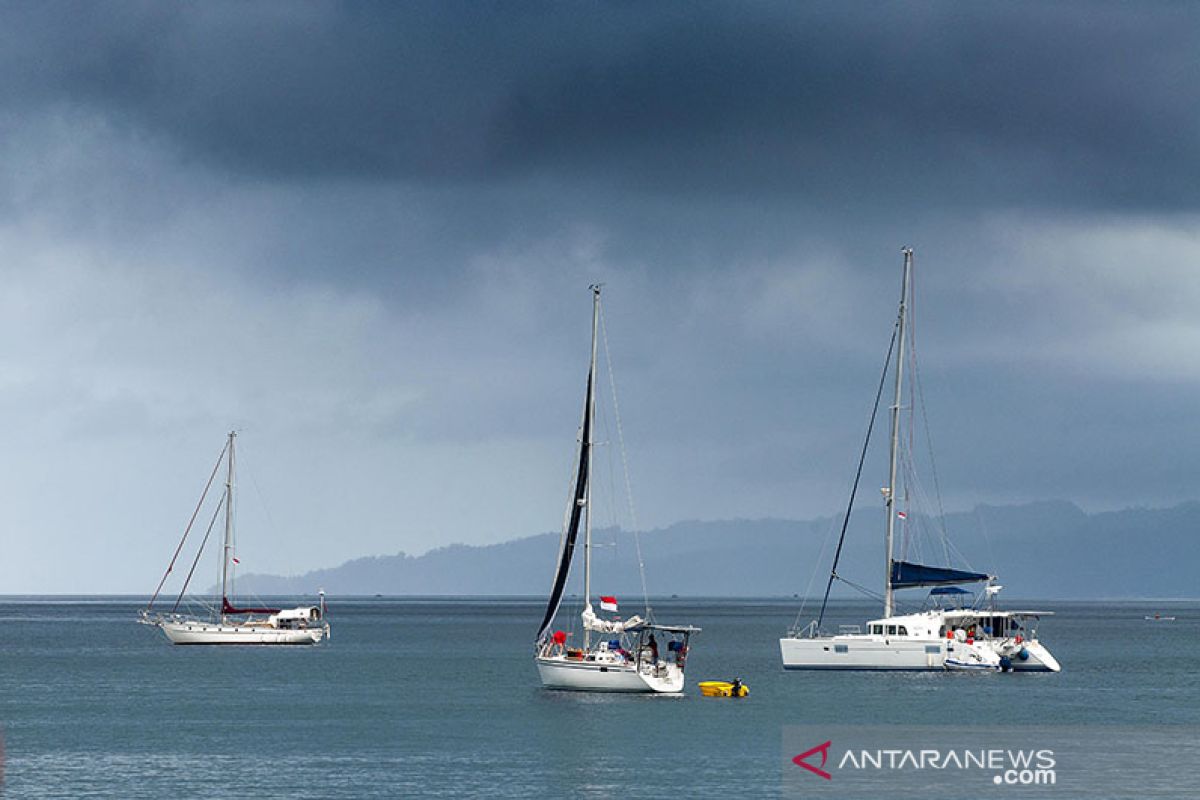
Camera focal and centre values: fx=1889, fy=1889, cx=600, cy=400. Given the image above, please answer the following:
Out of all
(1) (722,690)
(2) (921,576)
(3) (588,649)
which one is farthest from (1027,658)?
(3) (588,649)

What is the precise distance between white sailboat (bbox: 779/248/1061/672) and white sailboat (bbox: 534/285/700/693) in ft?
76.2

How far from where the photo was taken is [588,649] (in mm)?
107375

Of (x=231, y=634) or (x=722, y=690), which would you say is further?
(x=231, y=634)

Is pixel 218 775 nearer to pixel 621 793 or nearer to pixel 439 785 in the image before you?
pixel 439 785

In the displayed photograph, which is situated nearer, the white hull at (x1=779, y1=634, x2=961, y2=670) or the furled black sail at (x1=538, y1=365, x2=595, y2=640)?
the furled black sail at (x1=538, y1=365, x2=595, y2=640)

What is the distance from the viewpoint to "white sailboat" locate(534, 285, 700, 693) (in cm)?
10369

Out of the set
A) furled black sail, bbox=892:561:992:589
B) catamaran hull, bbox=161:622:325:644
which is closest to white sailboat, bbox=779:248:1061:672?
furled black sail, bbox=892:561:992:589

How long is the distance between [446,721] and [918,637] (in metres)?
43.8

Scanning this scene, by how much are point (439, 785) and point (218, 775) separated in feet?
32.5

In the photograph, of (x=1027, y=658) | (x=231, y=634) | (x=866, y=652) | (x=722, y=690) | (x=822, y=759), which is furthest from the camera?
(x=231, y=634)

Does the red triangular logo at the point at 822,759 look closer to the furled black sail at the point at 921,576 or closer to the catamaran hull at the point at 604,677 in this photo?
the catamaran hull at the point at 604,677

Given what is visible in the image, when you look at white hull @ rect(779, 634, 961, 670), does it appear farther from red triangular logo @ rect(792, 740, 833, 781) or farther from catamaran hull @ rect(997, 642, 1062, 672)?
red triangular logo @ rect(792, 740, 833, 781)

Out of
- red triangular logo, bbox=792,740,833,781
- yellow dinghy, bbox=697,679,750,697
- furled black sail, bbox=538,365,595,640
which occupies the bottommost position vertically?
red triangular logo, bbox=792,740,833,781

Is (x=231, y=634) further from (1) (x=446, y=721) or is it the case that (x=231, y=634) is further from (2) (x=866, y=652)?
(1) (x=446, y=721)
